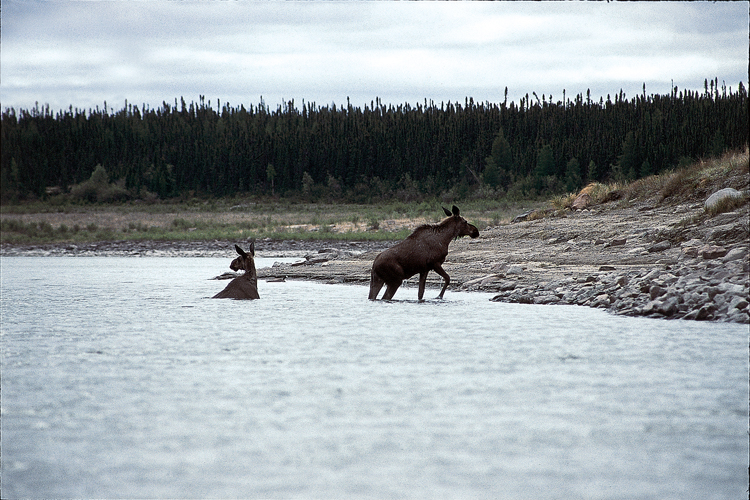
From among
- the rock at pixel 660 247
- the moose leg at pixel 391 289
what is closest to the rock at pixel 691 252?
the rock at pixel 660 247

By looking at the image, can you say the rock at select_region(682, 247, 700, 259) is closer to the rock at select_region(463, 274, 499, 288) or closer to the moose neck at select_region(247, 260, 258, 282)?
the rock at select_region(463, 274, 499, 288)

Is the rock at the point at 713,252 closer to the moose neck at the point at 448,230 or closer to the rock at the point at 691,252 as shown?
the rock at the point at 691,252

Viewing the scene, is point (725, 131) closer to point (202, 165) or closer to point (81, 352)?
point (202, 165)

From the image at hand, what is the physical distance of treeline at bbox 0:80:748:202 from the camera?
280 feet

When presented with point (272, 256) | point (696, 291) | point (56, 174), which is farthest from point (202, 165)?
point (696, 291)

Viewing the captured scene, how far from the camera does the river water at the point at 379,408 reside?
4.55 metres

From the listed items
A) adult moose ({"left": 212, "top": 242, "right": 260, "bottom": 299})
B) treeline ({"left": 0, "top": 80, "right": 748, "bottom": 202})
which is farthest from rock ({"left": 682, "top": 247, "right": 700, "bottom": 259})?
treeline ({"left": 0, "top": 80, "right": 748, "bottom": 202})

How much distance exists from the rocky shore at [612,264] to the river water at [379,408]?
41.4 inches

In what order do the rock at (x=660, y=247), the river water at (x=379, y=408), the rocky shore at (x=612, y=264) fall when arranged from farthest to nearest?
the rock at (x=660, y=247)
the rocky shore at (x=612, y=264)
the river water at (x=379, y=408)

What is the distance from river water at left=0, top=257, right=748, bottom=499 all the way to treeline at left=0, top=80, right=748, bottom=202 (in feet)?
224

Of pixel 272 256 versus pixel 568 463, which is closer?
pixel 568 463

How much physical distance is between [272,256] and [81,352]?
25.0 m

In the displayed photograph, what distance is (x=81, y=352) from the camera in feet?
29.2

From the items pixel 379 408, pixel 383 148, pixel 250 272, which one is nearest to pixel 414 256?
pixel 250 272
